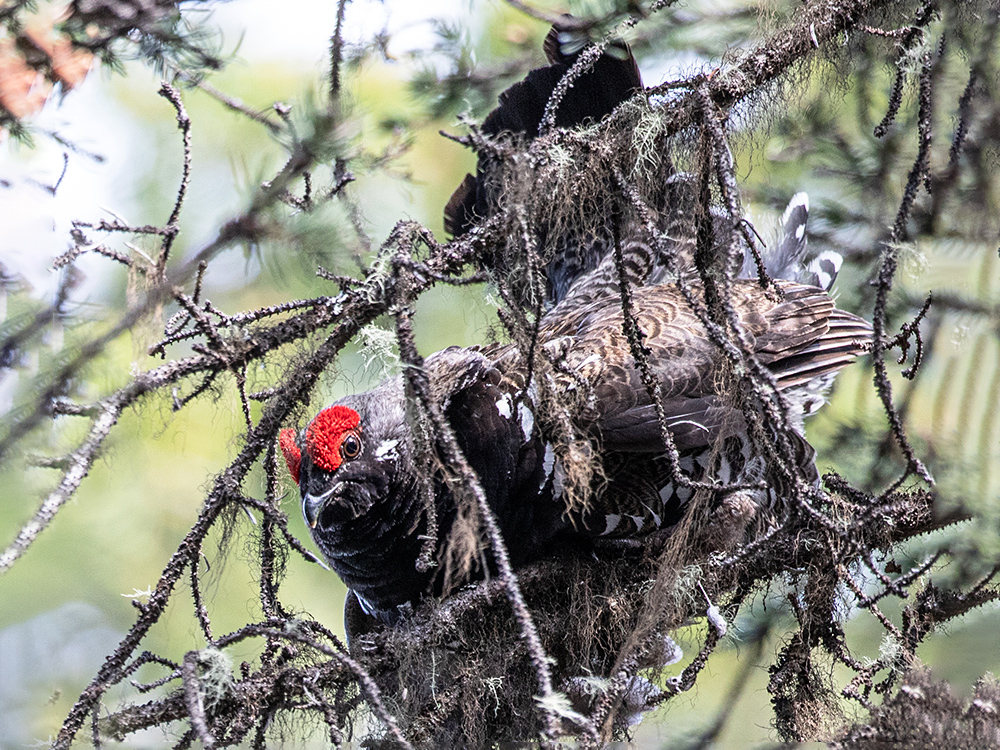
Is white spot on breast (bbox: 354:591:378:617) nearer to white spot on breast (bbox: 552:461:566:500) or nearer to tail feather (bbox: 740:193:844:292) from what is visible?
white spot on breast (bbox: 552:461:566:500)

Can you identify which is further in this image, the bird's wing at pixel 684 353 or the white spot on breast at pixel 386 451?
the white spot on breast at pixel 386 451

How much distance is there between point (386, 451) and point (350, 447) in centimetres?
11

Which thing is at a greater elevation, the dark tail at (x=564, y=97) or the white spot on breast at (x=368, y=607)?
the dark tail at (x=564, y=97)

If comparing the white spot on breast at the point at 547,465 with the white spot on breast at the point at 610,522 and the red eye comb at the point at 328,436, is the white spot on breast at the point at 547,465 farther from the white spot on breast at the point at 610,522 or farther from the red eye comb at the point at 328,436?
the red eye comb at the point at 328,436

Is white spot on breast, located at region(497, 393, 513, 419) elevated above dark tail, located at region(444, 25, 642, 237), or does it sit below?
below

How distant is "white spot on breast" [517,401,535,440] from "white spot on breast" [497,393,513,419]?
0.03 metres

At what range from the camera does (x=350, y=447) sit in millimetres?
2533

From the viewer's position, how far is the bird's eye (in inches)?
99.4

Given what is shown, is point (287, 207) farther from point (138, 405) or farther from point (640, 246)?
point (640, 246)

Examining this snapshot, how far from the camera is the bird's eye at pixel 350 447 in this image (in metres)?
2.53

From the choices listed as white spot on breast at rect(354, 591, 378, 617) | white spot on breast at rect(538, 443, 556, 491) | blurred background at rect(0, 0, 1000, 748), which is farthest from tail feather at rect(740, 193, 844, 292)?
white spot on breast at rect(354, 591, 378, 617)

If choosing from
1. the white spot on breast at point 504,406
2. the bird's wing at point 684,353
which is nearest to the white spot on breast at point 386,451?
the white spot on breast at point 504,406

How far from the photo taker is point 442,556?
2.48 m

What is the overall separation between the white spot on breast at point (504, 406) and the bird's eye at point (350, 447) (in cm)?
44
